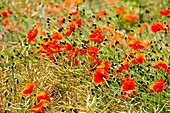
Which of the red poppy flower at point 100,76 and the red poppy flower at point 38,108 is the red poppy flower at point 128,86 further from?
the red poppy flower at point 38,108

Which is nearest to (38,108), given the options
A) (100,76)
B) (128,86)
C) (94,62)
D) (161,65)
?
(100,76)

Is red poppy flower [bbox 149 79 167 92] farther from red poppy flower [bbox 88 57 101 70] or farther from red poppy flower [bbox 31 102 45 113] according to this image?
red poppy flower [bbox 31 102 45 113]

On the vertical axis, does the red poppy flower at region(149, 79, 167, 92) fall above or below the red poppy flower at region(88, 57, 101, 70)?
below

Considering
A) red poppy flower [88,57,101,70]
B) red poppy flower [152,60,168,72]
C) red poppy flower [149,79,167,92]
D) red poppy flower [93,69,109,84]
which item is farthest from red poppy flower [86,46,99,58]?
red poppy flower [149,79,167,92]

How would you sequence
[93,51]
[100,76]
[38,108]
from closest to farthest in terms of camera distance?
[38,108]
[100,76]
[93,51]

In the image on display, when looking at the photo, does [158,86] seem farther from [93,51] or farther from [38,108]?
[38,108]

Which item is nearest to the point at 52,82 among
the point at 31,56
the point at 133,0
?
the point at 31,56

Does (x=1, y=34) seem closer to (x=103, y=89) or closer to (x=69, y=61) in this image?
(x=69, y=61)

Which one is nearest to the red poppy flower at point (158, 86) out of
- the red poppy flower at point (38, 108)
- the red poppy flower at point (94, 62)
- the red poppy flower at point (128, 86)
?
the red poppy flower at point (128, 86)
